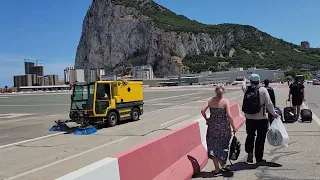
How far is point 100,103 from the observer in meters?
16.9

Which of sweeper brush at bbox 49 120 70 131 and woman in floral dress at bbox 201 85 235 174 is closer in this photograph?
woman in floral dress at bbox 201 85 235 174

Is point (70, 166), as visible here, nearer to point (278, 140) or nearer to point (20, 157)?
point (20, 157)

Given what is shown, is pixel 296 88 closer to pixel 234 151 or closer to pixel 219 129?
pixel 234 151

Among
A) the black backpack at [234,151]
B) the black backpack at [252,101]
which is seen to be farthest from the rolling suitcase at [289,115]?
the black backpack at [234,151]

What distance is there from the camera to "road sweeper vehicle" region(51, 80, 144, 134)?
16.5 metres

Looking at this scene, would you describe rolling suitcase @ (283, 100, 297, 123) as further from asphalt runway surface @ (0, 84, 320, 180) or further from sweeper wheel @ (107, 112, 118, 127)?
sweeper wheel @ (107, 112, 118, 127)

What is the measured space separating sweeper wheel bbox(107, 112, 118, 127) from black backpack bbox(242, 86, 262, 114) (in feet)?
33.7

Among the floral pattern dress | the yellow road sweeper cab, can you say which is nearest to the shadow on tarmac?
the floral pattern dress

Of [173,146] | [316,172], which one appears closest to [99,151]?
[173,146]

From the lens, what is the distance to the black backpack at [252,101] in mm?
7324

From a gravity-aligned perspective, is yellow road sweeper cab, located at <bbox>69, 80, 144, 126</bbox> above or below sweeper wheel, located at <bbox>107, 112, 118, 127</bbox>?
above

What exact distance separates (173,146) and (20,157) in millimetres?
5657

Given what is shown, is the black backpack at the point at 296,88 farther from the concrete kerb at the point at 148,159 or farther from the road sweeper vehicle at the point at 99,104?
the road sweeper vehicle at the point at 99,104

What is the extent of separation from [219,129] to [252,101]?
3.38 ft
